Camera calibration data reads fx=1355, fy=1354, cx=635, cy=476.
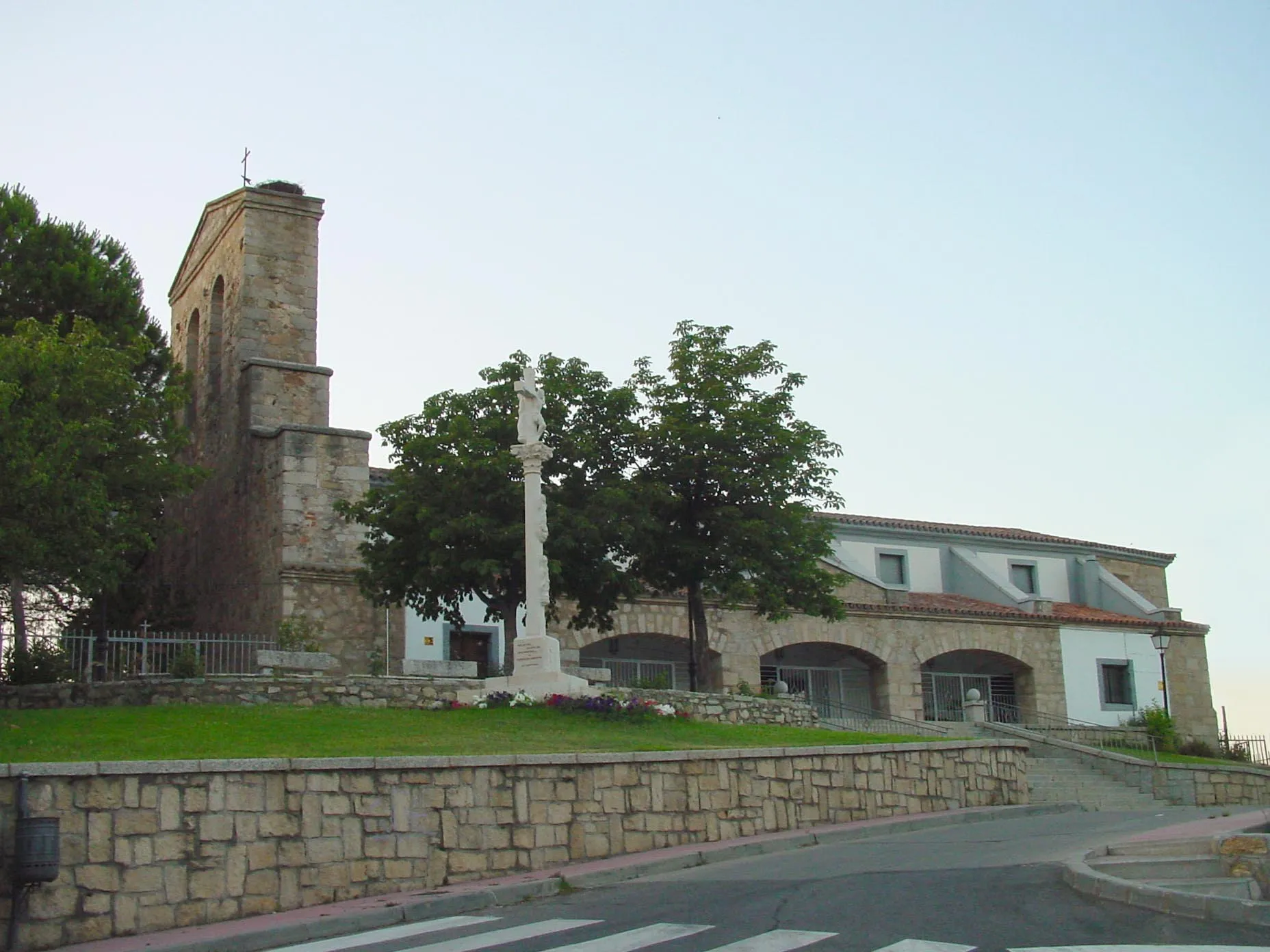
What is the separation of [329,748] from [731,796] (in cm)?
496

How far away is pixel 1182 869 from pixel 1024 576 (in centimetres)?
3217

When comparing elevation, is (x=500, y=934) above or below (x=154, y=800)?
below

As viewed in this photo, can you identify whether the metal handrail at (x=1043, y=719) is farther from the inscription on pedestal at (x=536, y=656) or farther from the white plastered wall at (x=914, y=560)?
the inscription on pedestal at (x=536, y=656)

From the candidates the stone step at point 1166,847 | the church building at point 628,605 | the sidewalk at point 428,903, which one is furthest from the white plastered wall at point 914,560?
the stone step at point 1166,847

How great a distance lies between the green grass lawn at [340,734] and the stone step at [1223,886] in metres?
6.83

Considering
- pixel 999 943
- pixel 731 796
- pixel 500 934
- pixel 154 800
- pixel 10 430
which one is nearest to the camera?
pixel 999 943

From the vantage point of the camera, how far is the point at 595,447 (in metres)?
24.2

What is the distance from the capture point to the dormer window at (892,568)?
127ft

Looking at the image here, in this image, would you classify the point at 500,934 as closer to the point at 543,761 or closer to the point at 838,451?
the point at 543,761

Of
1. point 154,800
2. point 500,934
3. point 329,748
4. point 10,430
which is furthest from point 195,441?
point 500,934

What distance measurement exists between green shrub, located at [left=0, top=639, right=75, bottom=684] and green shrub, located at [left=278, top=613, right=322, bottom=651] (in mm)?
3686

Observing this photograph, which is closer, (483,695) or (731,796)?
(731,796)

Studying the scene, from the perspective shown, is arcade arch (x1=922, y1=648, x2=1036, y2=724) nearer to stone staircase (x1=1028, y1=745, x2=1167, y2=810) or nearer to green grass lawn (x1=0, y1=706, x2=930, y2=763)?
stone staircase (x1=1028, y1=745, x2=1167, y2=810)

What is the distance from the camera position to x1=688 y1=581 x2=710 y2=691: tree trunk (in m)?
25.3
